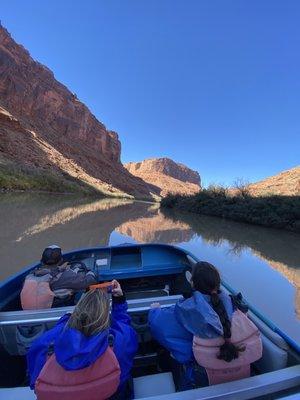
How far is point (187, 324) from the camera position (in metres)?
2.05

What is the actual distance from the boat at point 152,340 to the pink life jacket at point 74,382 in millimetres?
345

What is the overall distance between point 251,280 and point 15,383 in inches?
210

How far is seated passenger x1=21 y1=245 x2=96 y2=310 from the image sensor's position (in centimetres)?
303

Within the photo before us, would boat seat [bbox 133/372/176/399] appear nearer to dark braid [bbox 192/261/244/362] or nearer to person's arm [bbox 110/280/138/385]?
person's arm [bbox 110/280/138/385]

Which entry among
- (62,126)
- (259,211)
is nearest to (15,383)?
(259,211)

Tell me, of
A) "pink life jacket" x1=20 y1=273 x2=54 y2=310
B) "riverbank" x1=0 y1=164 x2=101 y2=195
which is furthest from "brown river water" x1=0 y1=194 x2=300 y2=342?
"riverbank" x1=0 y1=164 x2=101 y2=195

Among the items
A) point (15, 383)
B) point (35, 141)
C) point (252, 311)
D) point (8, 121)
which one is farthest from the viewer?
point (35, 141)

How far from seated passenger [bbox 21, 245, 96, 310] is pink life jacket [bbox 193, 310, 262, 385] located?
5.61ft

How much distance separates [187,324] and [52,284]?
1724 mm

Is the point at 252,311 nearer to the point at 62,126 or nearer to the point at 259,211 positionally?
the point at 259,211

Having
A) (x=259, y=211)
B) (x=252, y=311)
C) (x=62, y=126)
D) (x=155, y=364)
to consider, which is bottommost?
(x=155, y=364)

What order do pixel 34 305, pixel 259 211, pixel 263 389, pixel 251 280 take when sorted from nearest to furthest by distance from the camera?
pixel 263 389, pixel 34 305, pixel 251 280, pixel 259 211

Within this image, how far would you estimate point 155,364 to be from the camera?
9.30 ft

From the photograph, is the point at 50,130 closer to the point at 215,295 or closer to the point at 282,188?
the point at 282,188
